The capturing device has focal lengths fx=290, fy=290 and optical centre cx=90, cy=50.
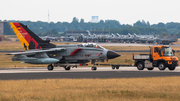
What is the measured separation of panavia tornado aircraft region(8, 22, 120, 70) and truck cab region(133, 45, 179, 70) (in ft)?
11.2

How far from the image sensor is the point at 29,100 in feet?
48.9

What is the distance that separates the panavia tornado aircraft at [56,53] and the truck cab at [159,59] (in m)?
3.40

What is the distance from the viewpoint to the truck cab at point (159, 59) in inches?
1230

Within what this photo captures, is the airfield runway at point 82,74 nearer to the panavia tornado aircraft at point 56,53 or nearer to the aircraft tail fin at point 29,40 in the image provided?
the panavia tornado aircraft at point 56,53

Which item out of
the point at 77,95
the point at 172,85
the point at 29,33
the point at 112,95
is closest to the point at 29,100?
the point at 77,95

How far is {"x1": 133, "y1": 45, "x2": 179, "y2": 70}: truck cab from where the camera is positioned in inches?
1230

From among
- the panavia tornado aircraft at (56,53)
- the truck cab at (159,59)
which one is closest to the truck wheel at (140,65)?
the truck cab at (159,59)

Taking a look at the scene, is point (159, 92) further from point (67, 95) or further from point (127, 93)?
point (67, 95)

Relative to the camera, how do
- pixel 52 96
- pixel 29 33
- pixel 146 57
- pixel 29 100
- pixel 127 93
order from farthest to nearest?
pixel 29 33
pixel 146 57
pixel 127 93
pixel 52 96
pixel 29 100

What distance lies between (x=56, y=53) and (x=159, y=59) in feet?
39.1

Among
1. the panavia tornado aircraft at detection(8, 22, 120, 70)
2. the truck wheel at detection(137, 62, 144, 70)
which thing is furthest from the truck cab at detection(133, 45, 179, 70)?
the panavia tornado aircraft at detection(8, 22, 120, 70)

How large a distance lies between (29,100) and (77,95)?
2.71 m

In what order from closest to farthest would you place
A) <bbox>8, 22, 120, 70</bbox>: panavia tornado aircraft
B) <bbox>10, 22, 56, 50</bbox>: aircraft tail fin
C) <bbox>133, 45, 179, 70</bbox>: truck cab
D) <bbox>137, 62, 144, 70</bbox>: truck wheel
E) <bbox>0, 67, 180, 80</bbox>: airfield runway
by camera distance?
<bbox>0, 67, 180, 80</bbox>: airfield runway, <bbox>133, 45, 179, 70</bbox>: truck cab, <bbox>137, 62, 144, 70</bbox>: truck wheel, <bbox>8, 22, 120, 70</bbox>: panavia tornado aircraft, <bbox>10, 22, 56, 50</bbox>: aircraft tail fin

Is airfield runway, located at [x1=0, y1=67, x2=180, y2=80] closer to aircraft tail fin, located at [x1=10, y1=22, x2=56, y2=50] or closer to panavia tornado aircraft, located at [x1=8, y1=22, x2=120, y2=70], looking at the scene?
panavia tornado aircraft, located at [x1=8, y1=22, x2=120, y2=70]
